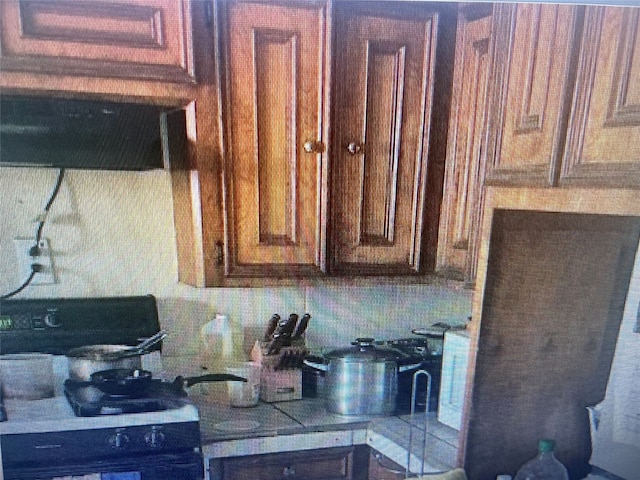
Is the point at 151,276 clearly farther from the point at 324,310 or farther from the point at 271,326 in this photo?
the point at 324,310

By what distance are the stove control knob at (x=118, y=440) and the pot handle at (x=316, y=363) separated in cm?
35

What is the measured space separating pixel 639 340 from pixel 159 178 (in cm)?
80

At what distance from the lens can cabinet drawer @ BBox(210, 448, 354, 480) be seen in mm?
833

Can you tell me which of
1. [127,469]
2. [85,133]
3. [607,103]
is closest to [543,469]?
[607,103]

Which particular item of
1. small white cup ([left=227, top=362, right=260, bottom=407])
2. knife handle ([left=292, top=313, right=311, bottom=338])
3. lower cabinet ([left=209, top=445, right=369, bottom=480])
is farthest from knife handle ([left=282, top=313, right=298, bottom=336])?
lower cabinet ([left=209, top=445, right=369, bottom=480])

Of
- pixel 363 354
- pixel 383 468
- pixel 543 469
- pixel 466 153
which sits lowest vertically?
pixel 383 468

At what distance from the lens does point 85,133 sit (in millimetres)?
736

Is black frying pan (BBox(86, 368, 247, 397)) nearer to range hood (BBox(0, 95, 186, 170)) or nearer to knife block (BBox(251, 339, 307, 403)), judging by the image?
knife block (BBox(251, 339, 307, 403))

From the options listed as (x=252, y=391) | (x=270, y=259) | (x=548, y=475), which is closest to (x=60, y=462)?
(x=252, y=391)

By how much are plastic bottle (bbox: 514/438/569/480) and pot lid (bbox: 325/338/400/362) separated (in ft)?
0.91

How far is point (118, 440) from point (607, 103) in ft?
2.91

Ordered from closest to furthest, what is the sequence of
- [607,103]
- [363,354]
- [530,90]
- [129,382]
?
1. [607,103]
2. [530,90]
3. [129,382]
4. [363,354]

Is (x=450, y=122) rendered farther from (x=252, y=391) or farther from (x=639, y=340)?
(x=252, y=391)

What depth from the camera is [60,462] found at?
72 centimetres
